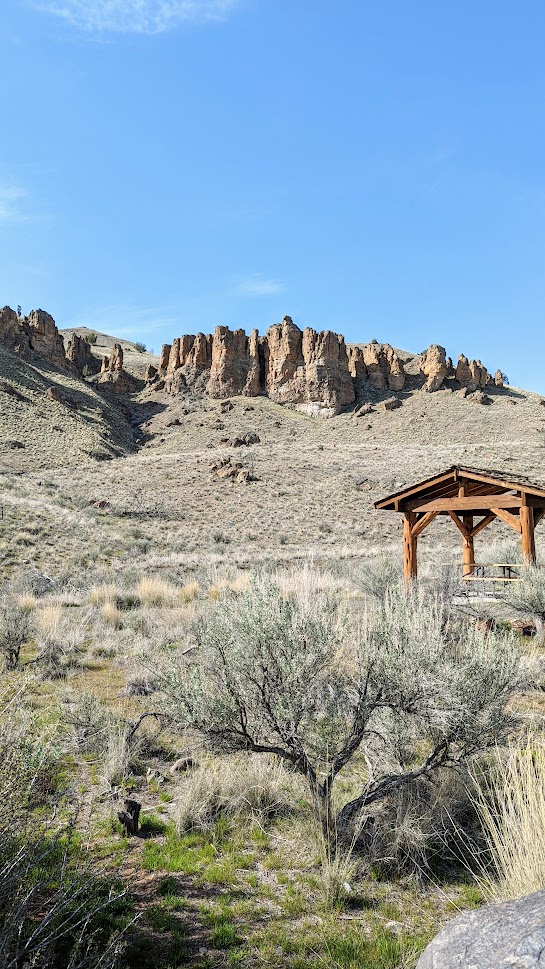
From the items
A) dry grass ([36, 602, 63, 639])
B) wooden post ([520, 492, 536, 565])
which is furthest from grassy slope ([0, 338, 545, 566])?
wooden post ([520, 492, 536, 565])

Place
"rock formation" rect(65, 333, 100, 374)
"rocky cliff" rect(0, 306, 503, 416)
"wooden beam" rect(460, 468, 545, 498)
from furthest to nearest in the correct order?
"rock formation" rect(65, 333, 100, 374), "rocky cliff" rect(0, 306, 503, 416), "wooden beam" rect(460, 468, 545, 498)

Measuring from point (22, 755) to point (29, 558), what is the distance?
16.4m

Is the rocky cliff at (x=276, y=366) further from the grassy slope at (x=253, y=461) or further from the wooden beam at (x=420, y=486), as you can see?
the wooden beam at (x=420, y=486)

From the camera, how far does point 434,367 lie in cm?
6725

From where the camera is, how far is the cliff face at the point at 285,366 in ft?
218

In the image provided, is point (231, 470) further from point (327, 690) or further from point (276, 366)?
point (327, 690)

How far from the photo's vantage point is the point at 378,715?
4.67 meters

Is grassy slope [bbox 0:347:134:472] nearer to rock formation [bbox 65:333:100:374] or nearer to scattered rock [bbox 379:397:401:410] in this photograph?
rock formation [bbox 65:333:100:374]

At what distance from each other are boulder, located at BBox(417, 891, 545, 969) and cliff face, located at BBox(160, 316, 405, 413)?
63.1 metres

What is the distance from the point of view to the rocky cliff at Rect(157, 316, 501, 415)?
66.4 m

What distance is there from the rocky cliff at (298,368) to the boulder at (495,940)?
206 feet

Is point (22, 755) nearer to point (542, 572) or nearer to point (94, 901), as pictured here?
point (94, 901)

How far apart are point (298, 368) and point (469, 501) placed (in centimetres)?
5835

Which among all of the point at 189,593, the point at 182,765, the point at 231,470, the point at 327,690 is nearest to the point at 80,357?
the point at 231,470
